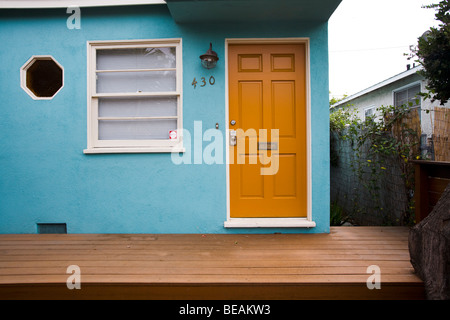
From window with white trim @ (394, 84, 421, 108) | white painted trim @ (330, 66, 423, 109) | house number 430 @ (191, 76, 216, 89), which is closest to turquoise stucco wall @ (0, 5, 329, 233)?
house number 430 @ (191, 76, 216, 89)

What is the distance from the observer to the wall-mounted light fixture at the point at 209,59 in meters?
3.08

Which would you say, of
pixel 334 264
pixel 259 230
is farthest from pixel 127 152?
pixel 334 264

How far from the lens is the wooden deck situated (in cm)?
196

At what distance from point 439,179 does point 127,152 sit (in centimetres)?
361

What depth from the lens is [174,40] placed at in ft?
10.7

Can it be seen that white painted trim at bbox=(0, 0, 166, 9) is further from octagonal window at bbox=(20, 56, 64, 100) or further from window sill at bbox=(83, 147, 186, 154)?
window sill at bbox=(83, 147, 186, 154)

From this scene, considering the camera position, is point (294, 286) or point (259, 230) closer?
point (294, 286)

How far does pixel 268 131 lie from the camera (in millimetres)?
3285

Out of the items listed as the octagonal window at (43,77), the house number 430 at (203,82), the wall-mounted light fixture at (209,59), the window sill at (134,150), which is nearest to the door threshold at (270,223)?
the window sill at (134,150)

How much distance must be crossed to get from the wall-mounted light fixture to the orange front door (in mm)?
232

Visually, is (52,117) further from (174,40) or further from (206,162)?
(206,162)

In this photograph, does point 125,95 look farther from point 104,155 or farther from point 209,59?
point 209,59
